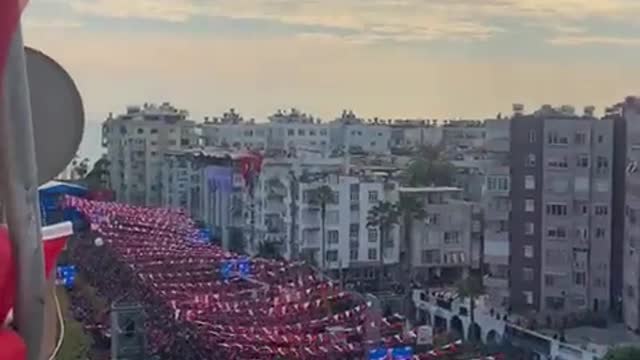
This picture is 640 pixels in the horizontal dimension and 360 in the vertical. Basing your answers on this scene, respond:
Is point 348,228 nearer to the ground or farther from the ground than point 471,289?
farther from the ground

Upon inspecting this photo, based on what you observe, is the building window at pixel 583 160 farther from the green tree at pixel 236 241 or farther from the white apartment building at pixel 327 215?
the green tree at pixel 236 241

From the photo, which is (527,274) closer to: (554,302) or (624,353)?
(554,302)

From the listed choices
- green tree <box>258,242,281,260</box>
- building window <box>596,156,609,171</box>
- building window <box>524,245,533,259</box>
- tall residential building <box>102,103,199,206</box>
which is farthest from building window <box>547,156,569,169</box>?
tall residential building <box>102,103,199,206</box>

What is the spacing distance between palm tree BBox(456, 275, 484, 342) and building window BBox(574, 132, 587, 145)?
2.40ft

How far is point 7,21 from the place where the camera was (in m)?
0.28

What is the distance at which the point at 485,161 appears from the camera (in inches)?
176

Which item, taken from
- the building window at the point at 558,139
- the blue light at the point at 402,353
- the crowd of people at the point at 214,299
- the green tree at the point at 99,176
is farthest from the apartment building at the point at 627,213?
the green tree at the point at 99,176

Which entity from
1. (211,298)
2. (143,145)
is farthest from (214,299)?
(143,145)

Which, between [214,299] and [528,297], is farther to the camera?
[528,297]

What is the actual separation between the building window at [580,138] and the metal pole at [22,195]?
3.94m

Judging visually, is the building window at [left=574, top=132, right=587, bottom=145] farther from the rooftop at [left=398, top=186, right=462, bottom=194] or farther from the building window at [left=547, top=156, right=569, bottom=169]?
the rooftop at [left=398, top=186, right=462, bottom=194]

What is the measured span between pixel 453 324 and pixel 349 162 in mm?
980

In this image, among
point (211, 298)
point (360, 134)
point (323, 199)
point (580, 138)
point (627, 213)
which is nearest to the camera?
point (627, 213)

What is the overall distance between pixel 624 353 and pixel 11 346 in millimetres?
3418
